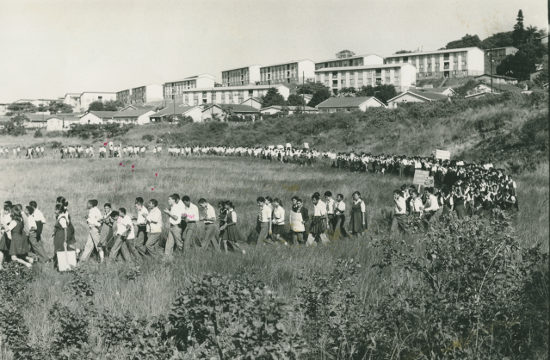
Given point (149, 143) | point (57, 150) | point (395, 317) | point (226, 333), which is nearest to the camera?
point (226, 333)

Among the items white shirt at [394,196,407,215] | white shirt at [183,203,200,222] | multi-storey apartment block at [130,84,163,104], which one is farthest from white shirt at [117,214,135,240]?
multi-storey apartment block at [130,84,163,104]

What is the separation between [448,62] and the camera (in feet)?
297

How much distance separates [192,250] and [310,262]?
9.56 feet

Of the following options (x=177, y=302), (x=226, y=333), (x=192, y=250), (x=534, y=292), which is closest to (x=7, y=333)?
(x=177, y=302)

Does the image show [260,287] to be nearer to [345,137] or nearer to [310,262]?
[310,262]

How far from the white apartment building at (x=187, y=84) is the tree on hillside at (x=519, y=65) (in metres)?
60.0

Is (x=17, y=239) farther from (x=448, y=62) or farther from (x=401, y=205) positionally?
(x=448, y=62)

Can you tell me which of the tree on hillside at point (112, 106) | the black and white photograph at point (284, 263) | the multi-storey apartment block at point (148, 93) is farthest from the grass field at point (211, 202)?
the multi-storey apartment block at point (148, 93)

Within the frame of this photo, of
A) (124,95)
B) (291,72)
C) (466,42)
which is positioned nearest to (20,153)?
(291,72)

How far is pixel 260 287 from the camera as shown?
535cm

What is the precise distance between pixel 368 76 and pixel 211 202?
71956 mm

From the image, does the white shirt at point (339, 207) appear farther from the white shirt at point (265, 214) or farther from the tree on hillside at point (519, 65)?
the tree on hillside at point (519, 65)

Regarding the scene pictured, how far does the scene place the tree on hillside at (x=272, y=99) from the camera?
82.2 meters

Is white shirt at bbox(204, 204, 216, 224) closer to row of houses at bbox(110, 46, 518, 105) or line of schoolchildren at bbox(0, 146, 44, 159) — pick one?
line of schoolchildren at bbox(0, 146, 44, 159)
